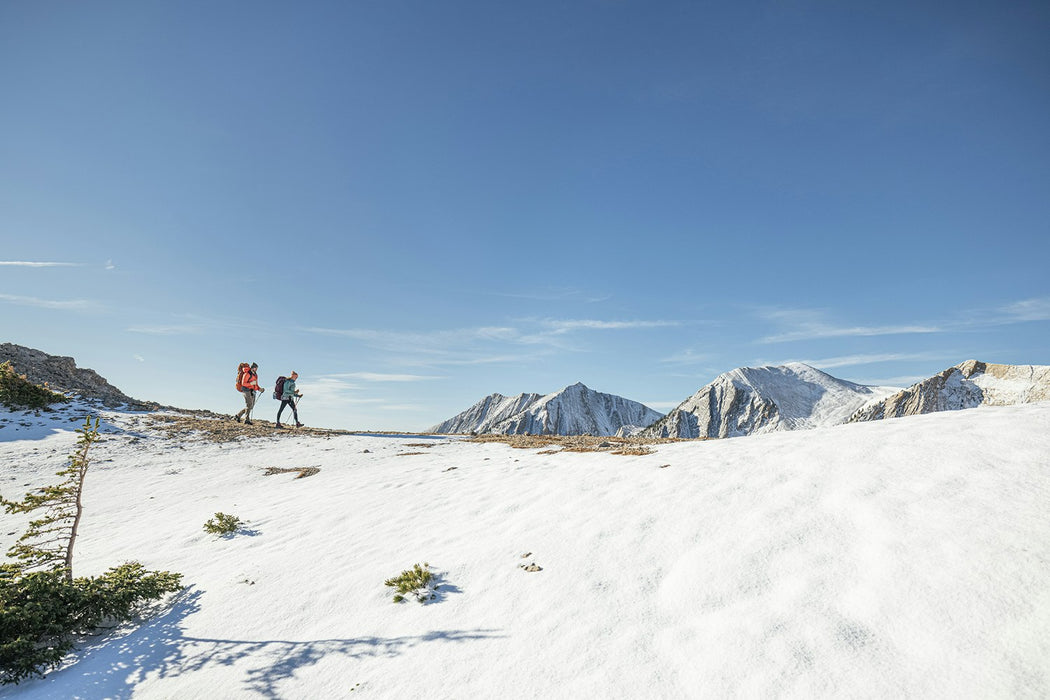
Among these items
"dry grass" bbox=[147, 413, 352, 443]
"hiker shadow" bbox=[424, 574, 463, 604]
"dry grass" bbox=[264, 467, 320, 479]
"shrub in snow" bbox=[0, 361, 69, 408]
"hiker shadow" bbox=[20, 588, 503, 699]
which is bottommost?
"hiker shadow" bbox=[20, 588, 503, 699]

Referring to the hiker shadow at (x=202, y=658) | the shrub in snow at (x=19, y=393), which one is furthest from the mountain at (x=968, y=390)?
the shrub in snow at (x=19, y=393)

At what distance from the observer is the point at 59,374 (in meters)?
28.9

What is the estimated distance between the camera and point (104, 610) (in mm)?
5543

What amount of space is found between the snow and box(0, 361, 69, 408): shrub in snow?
15484mm

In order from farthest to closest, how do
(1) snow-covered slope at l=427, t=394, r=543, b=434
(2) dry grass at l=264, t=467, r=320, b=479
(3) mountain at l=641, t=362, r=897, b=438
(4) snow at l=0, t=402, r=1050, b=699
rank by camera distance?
(1) snow-covered slope at l=427, t=394, r=543, b=434
(3) mountain at l=641, t=362, r=897, b=438
(2) dry grass at l=264, t=467, r=320, b=479
(4) snow at l=0, t=402, r=1050, b=699

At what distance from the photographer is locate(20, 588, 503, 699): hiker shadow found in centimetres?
429

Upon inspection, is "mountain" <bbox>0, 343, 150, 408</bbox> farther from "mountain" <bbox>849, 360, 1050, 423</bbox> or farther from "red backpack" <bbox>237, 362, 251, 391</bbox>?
"mountain" <bbox>849, 360, 1050, 423</bbox>

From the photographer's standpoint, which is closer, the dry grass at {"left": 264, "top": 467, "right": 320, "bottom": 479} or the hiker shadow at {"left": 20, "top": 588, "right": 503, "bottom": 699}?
the hiker shadow at {"left": 20, "top": 588, "right": 503, "bottom": 699}

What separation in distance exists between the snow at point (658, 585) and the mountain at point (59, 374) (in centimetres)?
2159

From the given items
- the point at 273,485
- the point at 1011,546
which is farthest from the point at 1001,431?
the point at 273,485

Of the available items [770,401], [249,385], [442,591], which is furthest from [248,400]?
[770,401]

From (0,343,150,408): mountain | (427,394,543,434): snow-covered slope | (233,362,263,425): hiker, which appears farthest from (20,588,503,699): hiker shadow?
(427,394,543,434): snow-covered slope

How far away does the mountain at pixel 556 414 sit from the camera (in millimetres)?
100000

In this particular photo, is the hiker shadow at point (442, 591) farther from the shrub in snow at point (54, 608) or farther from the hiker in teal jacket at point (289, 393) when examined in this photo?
the hiker in teal jacket at point (289, 393)
